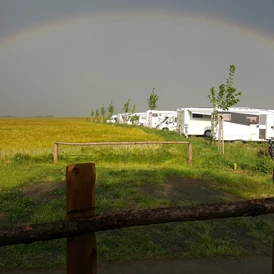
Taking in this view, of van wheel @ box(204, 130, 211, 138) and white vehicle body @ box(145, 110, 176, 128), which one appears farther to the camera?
white vehicle body @ box(145, 110, 176, 128)

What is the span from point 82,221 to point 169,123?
99.1 feet

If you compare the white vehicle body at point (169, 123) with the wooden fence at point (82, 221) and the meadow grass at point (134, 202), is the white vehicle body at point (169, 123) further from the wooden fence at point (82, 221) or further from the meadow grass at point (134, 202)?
the wooden fence at point (82, 221)

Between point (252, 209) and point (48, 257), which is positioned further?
point (48, 257)

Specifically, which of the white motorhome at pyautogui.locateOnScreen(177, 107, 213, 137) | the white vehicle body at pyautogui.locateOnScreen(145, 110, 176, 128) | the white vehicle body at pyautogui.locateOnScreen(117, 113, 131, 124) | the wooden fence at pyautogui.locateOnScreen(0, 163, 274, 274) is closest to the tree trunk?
the wooden fence at pyautogui.locateOnScreen(0, 163, 274, 274)

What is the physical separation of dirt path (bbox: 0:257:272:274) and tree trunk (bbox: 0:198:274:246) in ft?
4.62

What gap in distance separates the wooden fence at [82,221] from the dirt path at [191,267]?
138 centimetres

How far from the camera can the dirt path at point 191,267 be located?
9.48 feet

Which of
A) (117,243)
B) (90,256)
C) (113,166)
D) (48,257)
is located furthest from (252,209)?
(113,166)

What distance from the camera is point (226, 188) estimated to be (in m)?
6.80

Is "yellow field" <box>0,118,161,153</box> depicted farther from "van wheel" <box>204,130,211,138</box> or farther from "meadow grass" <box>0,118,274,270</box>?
"van wheel" <box>204,130,211,138</box>

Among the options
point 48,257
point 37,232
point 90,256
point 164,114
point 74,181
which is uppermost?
point 164,114

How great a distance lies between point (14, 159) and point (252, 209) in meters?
10.3

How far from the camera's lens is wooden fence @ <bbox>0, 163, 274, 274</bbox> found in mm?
1567

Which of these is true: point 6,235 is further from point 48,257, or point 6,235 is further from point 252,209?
point 48,257
